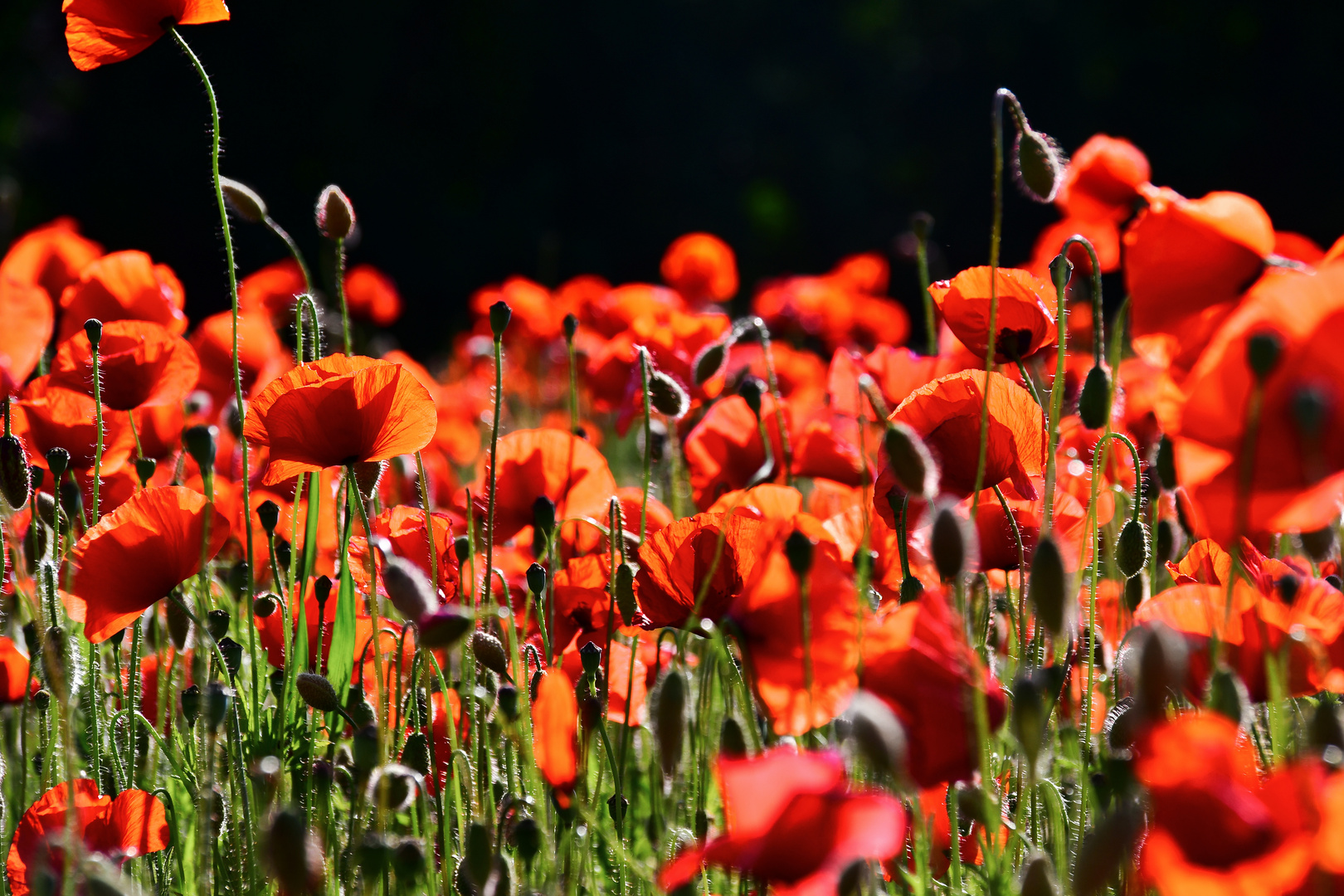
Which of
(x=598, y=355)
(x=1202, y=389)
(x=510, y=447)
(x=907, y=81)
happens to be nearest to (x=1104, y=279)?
(x=907, y=81)

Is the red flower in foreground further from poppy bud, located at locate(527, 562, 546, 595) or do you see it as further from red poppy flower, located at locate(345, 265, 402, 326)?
red poppy flower, located at locate(345, 265, 402, 326)

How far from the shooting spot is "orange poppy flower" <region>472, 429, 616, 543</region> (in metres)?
1.59

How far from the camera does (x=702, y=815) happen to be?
1248 millimetres

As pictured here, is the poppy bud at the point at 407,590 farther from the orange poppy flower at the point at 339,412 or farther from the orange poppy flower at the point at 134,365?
the orange poppy flower at the point at 134,365

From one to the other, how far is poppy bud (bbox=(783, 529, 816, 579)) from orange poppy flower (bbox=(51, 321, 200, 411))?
3.46ft

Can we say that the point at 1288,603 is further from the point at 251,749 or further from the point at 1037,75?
the point at 1037,75

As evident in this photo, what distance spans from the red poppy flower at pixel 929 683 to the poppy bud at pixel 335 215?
89 centimetres

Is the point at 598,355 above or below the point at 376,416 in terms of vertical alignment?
below

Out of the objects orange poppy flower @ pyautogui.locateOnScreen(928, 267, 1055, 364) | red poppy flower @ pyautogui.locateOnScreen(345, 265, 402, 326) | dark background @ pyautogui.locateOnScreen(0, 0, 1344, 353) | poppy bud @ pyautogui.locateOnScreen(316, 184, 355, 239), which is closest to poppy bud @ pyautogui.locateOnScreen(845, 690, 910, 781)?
orange poppy flower @ pyautogui.locateOnScreen(928, 267, 1055, 364)

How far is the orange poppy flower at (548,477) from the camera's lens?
1.59 m

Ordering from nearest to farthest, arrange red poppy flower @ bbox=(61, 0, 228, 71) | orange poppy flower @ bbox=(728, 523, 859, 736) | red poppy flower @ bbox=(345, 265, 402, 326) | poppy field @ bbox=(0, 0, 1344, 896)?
1. poppy field @ bbox=(0, 0, 1344, 896)
2. orange poppy flower @ bbox=(728, 523, 859, 736)
3. red poppy flower @ bbox=(61, 0, 228, 71)
4. red poppy flower @ bbox=(345, 265, 402, 326)

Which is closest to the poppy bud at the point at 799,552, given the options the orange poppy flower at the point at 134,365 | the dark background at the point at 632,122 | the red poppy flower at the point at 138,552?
the red poppy flower at the point at 138,552

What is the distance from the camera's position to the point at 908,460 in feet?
3.00

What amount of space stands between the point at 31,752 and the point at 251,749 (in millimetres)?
374
